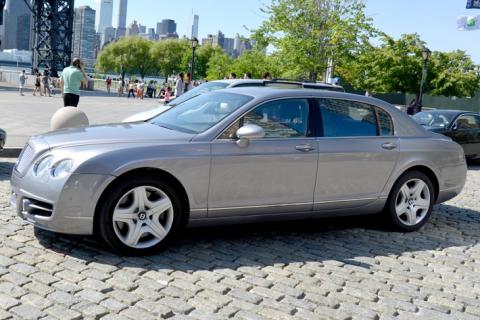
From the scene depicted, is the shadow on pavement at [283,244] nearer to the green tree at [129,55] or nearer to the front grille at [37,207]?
the front grille at [37,207]

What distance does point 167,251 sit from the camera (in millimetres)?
5254

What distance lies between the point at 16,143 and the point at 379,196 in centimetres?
781

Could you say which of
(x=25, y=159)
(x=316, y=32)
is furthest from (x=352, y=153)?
(x=316, y=32)

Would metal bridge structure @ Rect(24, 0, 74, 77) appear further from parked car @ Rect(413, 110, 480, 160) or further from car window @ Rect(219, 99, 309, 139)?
car window @ Rect(219, 99, 309, 139)

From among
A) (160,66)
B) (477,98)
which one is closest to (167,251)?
(477,98)

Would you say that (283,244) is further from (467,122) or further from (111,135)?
(467,122)

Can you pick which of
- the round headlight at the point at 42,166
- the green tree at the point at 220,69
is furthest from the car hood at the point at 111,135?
the green tree at the point at 220,69

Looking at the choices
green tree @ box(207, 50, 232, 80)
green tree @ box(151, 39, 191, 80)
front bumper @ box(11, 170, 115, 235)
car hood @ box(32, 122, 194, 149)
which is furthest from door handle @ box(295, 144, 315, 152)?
green tree @ box(151, 39, 191, 80)

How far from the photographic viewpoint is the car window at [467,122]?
14173 millimetres

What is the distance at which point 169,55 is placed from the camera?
4176 inches

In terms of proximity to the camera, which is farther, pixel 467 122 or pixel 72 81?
pixel 467 122

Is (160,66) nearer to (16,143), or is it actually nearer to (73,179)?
(16,143)

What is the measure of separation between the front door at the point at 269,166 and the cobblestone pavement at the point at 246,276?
440 millimetres

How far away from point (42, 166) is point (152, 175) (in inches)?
36.0
